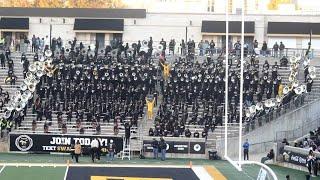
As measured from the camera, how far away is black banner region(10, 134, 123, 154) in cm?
3265

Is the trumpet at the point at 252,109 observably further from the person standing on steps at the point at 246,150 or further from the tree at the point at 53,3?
the tree at the point at 53,3

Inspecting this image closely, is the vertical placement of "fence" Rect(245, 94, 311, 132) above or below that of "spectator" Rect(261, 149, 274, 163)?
above

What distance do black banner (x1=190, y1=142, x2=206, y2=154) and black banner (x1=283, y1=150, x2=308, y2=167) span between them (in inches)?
175

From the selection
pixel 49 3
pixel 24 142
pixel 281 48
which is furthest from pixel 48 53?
pixel 49 3

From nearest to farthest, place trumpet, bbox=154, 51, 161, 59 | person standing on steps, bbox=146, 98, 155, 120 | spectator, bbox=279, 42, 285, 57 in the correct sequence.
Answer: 1. person standing on steps, bbox=146, 98, 155, 120
2. trumpet, bbox=154, 51, 161, 59
3. spectator, bbox=279, 42, 285, 57

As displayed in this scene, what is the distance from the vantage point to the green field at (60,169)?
25.0 metres

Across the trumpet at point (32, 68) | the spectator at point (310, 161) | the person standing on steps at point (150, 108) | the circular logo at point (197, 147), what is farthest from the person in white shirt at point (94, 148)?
the spectator at point (310, 161)

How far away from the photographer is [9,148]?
33062mm

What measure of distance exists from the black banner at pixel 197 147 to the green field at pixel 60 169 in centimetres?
112

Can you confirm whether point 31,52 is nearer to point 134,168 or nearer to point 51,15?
point 51,15

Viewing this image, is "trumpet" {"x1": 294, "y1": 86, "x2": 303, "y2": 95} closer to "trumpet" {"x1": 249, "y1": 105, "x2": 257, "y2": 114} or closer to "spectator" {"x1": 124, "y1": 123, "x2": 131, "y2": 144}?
"trumpet" {"x1": 249, "y1": 105, "x2": 257, "y2": 114}

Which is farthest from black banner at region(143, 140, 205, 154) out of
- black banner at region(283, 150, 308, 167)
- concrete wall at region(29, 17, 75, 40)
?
concrete wall at region(29, 17, 75, 40)

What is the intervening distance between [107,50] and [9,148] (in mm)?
9958

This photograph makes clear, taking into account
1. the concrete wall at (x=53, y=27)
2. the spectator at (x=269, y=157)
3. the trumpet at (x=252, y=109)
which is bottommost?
the spectator at (x=269, y=157)
